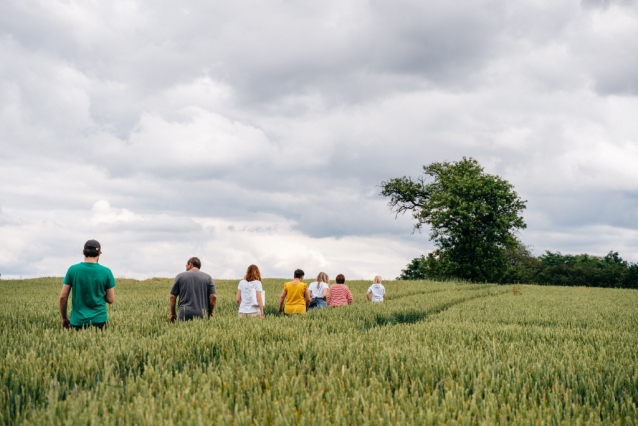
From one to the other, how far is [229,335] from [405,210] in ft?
159

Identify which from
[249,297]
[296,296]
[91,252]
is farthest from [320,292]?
[91,252]

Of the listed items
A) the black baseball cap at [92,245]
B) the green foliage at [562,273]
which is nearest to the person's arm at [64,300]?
the black baseball cap at [92,245]

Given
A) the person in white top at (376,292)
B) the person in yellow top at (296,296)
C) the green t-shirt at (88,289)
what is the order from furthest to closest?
the person in white top at (376,292)
the person in yellow top at (296,296)
the green t-shirt at (88,289)

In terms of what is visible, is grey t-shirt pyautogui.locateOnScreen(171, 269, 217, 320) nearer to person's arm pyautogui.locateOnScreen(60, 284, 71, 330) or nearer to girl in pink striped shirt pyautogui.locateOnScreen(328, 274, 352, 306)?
person's arm pyautogui.locateOnScreen(60, 284, 71, 330)

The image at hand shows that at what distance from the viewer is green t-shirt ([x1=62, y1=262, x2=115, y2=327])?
755cm

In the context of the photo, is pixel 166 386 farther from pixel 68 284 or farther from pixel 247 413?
pixel 68 284

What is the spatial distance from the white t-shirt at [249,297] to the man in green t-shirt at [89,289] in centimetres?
381

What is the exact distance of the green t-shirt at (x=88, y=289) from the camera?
7555 mm

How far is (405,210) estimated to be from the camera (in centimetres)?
5378

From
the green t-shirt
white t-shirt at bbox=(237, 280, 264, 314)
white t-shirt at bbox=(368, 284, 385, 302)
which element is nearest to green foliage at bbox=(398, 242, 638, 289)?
white t-shirt at bbox=(368, 284, 385, 302)

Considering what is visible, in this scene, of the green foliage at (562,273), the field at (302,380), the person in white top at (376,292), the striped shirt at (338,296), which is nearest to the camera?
the field at (302,380)

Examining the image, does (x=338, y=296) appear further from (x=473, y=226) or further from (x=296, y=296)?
(x=473, y=226)

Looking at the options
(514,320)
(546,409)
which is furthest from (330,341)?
(514,320)

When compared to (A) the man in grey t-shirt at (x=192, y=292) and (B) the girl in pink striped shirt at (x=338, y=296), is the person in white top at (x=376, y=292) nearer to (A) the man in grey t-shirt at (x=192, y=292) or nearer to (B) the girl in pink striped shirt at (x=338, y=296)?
(B) the girl in pink striped shirt at (x=338, y=296)
